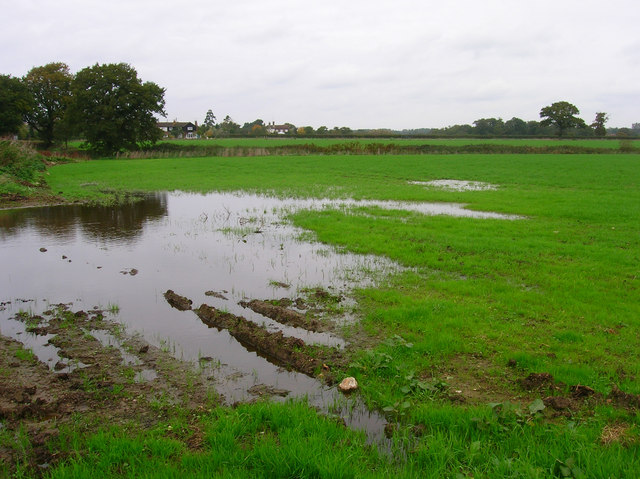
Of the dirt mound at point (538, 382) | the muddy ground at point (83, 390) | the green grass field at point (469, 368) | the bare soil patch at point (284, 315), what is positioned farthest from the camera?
the bare soil patch at point (284, 315)

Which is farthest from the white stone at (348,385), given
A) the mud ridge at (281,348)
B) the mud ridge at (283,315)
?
the mud ridge at (283,315)

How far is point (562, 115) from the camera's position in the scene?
341ft

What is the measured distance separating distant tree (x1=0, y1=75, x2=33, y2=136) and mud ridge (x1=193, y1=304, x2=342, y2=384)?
206ft

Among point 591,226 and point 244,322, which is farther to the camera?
point 591,226

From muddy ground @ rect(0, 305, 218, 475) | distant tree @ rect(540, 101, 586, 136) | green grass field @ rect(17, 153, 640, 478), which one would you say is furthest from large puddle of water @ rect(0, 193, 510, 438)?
distant tree @ rect(540, 101, 586, 136)

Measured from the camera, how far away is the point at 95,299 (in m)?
7.71

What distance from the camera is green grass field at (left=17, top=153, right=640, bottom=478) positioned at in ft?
11.3

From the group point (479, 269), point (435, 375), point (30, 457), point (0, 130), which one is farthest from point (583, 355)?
point (0, 130)

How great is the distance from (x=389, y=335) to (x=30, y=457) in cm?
425

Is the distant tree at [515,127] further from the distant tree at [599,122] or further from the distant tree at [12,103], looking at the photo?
the distant tree at [12,103]

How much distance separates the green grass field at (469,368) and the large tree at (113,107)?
50.4 meters

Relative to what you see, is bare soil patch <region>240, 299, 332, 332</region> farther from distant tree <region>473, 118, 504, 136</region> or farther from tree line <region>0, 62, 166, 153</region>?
distant tree <region>473, 118, 504, 136</region>

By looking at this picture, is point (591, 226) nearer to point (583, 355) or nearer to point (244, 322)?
point (583, 355)

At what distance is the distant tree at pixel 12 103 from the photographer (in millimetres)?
54156
